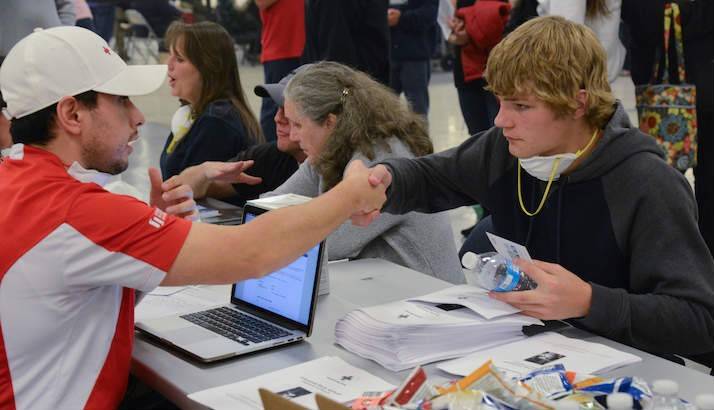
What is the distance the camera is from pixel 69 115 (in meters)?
1.81

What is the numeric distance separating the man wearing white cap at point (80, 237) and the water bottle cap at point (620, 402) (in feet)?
2.27

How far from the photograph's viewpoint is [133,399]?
2137 millimetres

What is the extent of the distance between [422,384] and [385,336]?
41 cm

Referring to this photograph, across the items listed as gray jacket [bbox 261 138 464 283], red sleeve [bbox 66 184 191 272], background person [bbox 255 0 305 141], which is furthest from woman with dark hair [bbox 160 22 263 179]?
red sleeve [bbox 66 184 191 272]

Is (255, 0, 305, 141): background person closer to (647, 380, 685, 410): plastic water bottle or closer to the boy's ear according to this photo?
the boy's ear

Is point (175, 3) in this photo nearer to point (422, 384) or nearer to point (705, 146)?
point (705, 146)

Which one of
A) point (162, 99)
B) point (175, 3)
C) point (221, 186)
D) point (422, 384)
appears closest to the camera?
point (422, 384)

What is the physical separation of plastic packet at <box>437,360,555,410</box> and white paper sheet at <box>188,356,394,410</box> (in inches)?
11.5

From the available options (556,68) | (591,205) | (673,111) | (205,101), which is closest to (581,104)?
(556,68)

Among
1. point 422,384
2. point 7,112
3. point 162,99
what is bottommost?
point 162,99

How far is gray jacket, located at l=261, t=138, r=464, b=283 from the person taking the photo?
264 cm

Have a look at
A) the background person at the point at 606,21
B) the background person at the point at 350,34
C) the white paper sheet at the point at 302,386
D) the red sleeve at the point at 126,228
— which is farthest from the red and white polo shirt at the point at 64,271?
the background person at the point at 350,34

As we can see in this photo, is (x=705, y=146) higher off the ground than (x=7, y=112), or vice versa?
(x=7, y=112)

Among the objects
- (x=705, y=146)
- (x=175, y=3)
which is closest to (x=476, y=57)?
(x=705, y=146)
